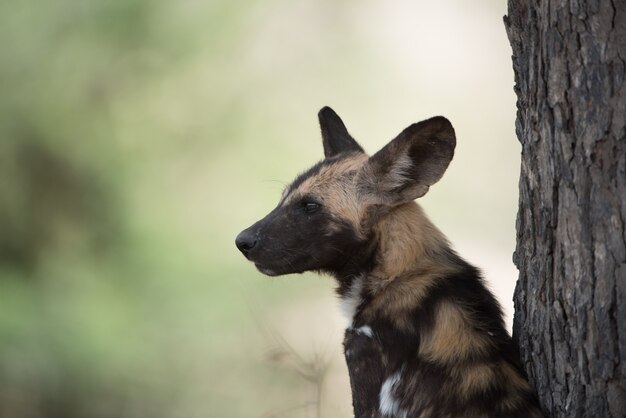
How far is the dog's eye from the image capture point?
178 inches

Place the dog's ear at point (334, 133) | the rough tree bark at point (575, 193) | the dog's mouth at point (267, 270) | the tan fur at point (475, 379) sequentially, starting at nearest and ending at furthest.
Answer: the rough tree bark at point (575, 193) < the tan fur at point (475, 379) < the dog's mouth at point (267, 270) < the dog's ear at point (334, 133)

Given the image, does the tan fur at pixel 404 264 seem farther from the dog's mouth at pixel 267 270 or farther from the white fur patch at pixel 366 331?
the dog's mouth at pixel 267 270

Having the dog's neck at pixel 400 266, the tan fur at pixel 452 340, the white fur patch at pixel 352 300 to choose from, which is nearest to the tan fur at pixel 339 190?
the dog's neck at pixel 400 266

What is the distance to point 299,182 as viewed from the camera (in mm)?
4652

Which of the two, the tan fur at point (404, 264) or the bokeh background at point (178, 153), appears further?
the bokeh background at point (178, 153)

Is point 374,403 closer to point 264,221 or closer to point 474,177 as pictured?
point 264,221

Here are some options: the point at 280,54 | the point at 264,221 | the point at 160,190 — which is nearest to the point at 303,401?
the point at 264,221

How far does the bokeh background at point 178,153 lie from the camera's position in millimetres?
8133

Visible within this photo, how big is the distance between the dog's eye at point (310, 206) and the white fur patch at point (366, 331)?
0.66 metres

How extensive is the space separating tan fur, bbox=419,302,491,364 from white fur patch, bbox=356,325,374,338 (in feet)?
0.84

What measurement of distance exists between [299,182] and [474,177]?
372cm

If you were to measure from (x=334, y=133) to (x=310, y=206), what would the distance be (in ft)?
2.25

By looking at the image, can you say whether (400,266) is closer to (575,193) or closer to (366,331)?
(366,331)

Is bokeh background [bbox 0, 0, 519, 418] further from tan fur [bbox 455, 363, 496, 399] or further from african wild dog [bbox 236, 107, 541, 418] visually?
tan fur [bbox 455, 363, 496, 399]
